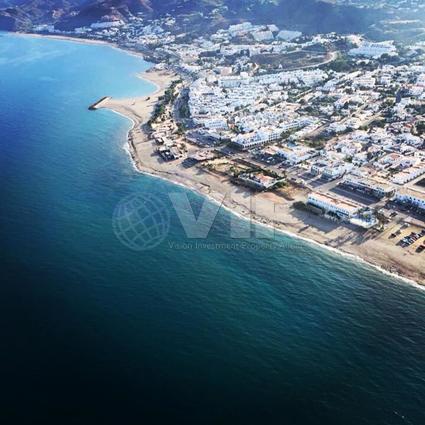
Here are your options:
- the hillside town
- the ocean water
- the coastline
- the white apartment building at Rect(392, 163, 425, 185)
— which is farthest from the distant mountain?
the ocean water

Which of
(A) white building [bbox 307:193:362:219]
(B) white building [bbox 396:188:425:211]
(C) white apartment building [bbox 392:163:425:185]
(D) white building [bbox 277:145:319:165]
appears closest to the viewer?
(A) white building [bbox 307:193:362:219]

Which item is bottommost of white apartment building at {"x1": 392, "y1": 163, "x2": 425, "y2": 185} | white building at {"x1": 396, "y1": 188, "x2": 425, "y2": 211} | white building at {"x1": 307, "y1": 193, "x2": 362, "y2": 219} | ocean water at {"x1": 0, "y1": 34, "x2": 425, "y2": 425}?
ocean water at {"x1": 0, "y1": 34, "x2": 425, "y2": 425}

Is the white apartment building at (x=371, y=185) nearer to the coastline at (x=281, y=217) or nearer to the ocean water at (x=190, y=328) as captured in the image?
the coastline at (x=281, y=217)

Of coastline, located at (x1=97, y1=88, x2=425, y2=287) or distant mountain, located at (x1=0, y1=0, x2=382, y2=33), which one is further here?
distant mountain, located at (x1=0, y1=0, x2=382, y2=33)

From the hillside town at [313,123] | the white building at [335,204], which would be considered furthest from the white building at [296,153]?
the white building at [335,204]

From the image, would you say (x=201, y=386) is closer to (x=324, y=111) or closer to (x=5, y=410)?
(x=5, y=410)

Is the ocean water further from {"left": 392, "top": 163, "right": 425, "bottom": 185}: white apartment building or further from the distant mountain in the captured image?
the distant mountain
